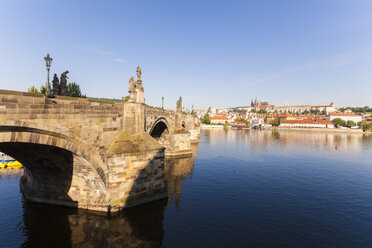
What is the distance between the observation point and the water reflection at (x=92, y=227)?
12.6 metres

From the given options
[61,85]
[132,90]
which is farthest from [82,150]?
[132,90]

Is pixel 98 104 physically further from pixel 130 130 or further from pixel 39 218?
pixel 39 218

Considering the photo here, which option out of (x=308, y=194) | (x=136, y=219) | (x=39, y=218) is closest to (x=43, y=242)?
(x=39, y=218)

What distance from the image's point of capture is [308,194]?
21.8m

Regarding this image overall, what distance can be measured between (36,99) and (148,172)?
939 cm

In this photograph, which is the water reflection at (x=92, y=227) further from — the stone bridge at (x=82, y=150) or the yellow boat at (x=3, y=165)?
the yellow boat at (x=3, y=165)

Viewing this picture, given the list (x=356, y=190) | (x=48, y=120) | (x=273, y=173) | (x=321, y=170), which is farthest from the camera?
(x=321, y=170)

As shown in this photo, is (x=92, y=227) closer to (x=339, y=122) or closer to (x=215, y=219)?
(x=215, y=219)

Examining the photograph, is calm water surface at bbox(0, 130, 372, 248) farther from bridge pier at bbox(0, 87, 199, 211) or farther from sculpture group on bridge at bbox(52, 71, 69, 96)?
sculpture group on bridge at bbox(52, 71, 69, 96)

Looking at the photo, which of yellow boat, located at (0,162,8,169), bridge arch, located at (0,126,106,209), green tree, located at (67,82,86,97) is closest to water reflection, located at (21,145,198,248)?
bridge arch, located at (0,126,106,209)

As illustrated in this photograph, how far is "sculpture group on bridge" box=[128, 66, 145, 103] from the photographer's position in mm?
17291

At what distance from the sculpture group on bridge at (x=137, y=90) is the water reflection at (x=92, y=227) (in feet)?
30.1

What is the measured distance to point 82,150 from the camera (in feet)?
42.0

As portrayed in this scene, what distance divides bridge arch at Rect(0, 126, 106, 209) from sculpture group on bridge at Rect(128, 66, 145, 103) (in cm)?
648
